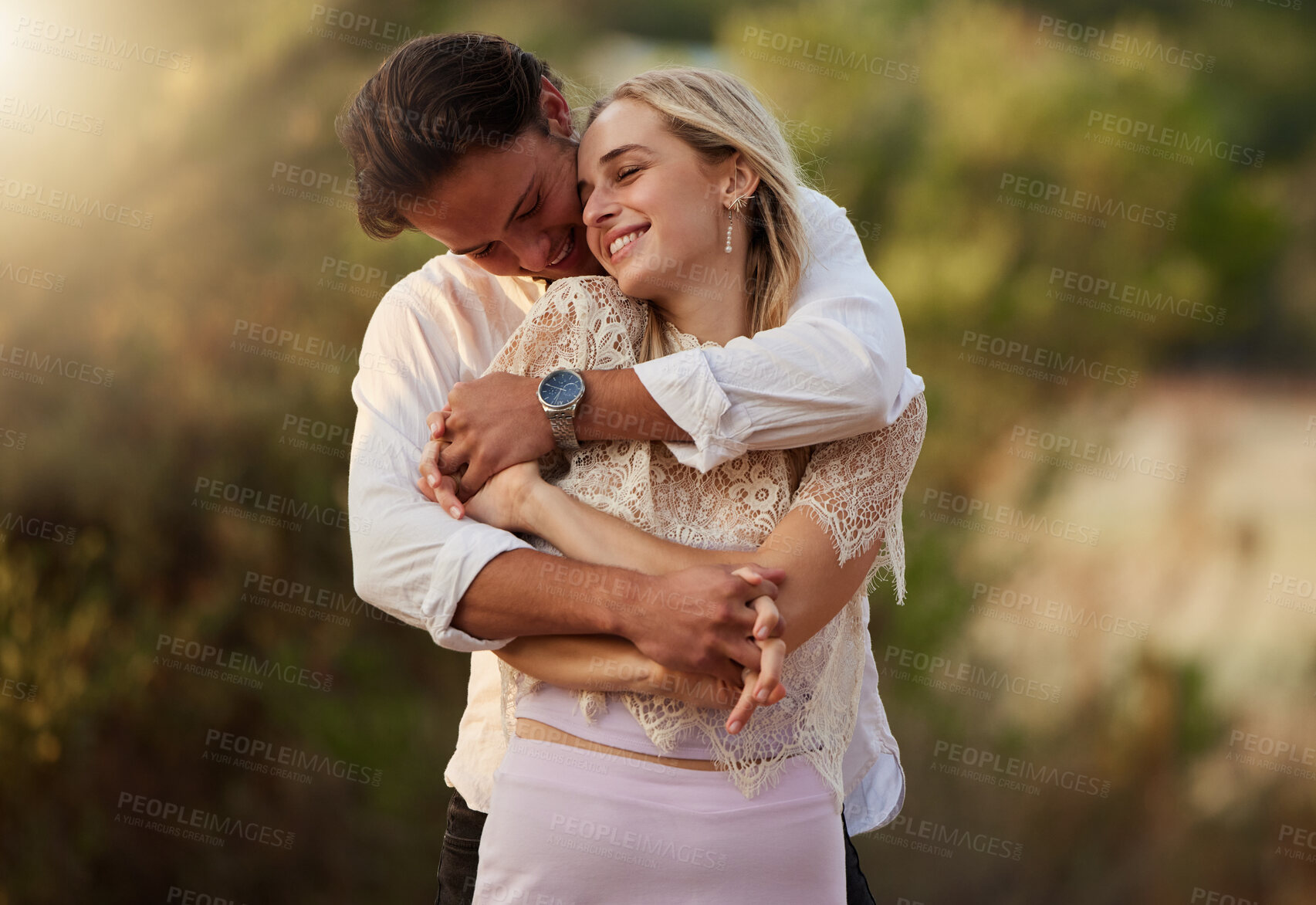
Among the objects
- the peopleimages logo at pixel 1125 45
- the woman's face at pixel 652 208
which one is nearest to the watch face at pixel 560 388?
the woman's face at pixel 652 208

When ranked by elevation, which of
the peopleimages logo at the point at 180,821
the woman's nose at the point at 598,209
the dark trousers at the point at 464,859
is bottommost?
the peopleimages logo at the point at 180,821

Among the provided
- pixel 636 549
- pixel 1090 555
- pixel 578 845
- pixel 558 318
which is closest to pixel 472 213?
pixel 558 318

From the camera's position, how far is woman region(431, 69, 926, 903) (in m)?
1.45

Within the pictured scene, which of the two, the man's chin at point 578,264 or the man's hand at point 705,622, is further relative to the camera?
the man's chin at point 578,264

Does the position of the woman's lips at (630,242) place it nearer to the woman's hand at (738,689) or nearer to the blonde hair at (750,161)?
the blonde hair at (750,161)

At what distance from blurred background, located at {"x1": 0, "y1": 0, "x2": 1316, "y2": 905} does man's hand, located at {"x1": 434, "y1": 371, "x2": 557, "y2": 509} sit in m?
2.65

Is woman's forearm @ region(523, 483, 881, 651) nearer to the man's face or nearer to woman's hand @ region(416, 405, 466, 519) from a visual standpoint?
woman's hand @ region(416, 405, 466, 519)

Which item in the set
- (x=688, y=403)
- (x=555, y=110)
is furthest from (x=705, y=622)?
(x=555, y=110)

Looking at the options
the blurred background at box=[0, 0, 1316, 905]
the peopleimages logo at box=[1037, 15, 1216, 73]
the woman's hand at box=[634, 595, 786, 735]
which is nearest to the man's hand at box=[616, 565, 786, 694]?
the woman's hand at box=[634, 595, 786, 735]

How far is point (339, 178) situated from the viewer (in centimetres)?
418

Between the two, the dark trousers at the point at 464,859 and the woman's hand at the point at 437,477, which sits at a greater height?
the woman's hand at the point at 437,477

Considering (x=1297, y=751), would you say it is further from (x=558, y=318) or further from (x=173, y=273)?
(x=173, y=273)

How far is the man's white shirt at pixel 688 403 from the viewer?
150cm

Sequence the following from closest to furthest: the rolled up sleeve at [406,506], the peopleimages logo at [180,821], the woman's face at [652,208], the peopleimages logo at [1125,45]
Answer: the rolled up sleeve at [406,506] < the woman's face at [652,208] < the peopleimages logo at [180,821] < the peopleimages logo at [1125,45]
